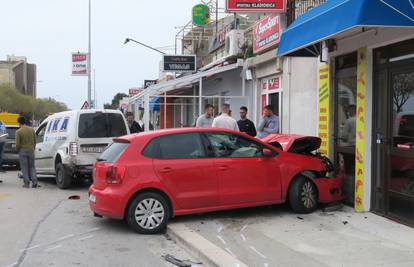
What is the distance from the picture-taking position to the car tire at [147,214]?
24.8 ft

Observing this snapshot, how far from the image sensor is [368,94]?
8.31 m

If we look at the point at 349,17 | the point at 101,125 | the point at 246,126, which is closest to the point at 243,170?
the point at 349,17

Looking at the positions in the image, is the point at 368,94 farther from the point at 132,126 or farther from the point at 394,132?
the point at 132,126

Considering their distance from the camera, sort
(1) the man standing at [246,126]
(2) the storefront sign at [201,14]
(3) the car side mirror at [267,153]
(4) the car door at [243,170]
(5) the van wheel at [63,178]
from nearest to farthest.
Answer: (4) the car door at [243,170] → (3) the car side mirror at [267,153] → (1) the man standing at [246,126] → (5) the van wheel at [63,178] → (2) the storefront sign at [201,14]

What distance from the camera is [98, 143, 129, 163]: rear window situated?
7762 mm

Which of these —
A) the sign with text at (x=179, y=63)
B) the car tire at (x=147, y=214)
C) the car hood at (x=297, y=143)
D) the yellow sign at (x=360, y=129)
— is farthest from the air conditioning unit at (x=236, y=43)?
the car tire at (x=147, y=214)

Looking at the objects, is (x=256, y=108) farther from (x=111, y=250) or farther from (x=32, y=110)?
(x=32, y=110)

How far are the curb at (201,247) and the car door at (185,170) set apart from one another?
1.57 feet

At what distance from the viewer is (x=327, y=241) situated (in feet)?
22.1

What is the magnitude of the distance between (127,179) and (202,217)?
1.52 meters

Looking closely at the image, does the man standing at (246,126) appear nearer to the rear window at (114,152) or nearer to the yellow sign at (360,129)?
the yellow sign at (360,129)

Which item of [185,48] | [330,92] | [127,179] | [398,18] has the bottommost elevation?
[127,179]

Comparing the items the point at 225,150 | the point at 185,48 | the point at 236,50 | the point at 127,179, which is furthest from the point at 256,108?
the point at 185,48

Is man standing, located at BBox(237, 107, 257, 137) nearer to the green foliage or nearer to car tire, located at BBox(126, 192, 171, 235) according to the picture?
car tire, located at BBox(126, 192, 171, 235)
